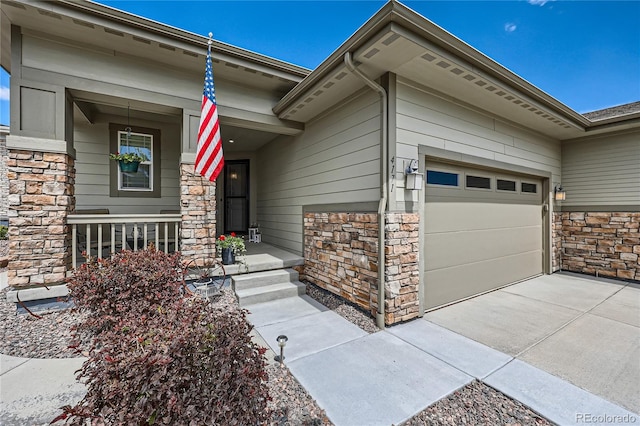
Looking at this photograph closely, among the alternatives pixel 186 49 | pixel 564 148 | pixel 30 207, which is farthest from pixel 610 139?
pixel 30 207

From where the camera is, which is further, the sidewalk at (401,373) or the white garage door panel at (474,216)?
the white garage door panel at (474,216)

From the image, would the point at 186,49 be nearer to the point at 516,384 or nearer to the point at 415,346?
the point at 415,346

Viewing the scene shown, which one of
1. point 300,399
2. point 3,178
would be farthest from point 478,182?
point 3,178

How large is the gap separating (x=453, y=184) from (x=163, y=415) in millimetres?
4618

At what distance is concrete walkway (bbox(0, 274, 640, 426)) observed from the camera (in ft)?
7.07

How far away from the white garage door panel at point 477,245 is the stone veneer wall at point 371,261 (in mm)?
494

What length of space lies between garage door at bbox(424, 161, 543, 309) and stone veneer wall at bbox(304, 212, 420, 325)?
0.43 meters

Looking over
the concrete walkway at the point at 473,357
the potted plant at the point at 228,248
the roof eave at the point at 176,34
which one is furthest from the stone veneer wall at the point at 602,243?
the potted plant at the point at 228,248

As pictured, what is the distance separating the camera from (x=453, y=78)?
12.1ft

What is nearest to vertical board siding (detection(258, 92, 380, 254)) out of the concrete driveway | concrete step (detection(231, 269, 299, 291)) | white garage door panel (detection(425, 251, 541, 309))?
concrete step (detection(231, 269, 299, 291))

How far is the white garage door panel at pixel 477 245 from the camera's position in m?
4.17

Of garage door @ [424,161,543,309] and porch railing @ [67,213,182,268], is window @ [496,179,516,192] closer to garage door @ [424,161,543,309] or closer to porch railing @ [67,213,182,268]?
garage door @ [424,161,543,309]

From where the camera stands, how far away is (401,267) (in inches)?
146

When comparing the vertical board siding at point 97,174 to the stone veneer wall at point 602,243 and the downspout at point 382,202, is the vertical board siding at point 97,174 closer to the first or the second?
the downspout at point 382,202
